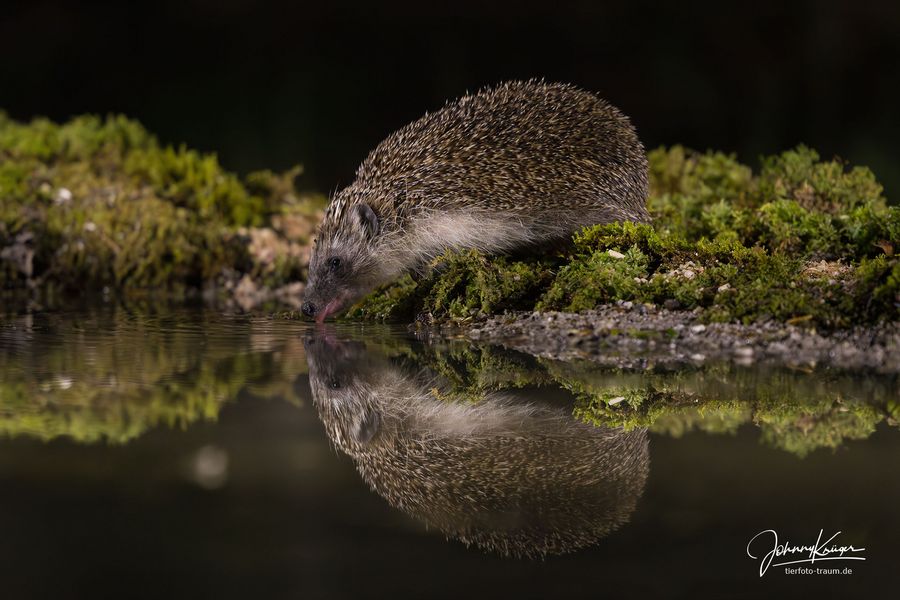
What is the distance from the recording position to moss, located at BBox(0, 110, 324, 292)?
582 inches

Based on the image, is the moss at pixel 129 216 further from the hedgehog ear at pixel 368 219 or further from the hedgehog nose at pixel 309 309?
the hedgehog ear at pixel 368 219

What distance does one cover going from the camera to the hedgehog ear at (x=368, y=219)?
1010 cm

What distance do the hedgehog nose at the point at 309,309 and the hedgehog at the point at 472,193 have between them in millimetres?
10

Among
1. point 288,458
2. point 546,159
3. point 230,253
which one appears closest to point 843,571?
point 288,458

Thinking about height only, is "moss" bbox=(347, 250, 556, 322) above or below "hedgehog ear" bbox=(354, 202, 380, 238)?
below

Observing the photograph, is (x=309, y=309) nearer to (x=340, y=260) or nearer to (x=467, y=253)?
(x=340, y=260)

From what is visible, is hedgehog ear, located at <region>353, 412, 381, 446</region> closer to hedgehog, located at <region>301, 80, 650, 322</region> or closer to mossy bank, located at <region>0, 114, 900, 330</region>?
mossy bank, located at <region>0, 114, 900, 330</region>

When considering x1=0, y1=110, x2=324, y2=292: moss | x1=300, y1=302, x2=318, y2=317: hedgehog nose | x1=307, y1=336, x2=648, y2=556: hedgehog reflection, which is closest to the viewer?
x1=307, y1=336, x2=648, y2=556: hedgehog reflection

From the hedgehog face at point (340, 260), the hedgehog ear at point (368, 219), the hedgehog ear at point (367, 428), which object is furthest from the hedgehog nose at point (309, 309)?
the hedgehog ear at point (367, 428)

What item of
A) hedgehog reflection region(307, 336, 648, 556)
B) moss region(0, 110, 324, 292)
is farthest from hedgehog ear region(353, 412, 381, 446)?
moss region(0, 110, 324, 292)

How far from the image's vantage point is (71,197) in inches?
624

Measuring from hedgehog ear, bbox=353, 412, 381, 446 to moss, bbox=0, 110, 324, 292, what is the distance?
9166mm

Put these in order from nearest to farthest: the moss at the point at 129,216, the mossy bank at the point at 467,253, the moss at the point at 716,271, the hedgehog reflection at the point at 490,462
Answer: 1. the hedgehog reflection at the point at 490,462
2. the moss at the point at 716,271
3. the mossy bank at the point at 467,253
4. the moss at the point at 129,216

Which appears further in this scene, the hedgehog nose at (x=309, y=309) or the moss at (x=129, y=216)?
the moss at (x=129, y=216)
